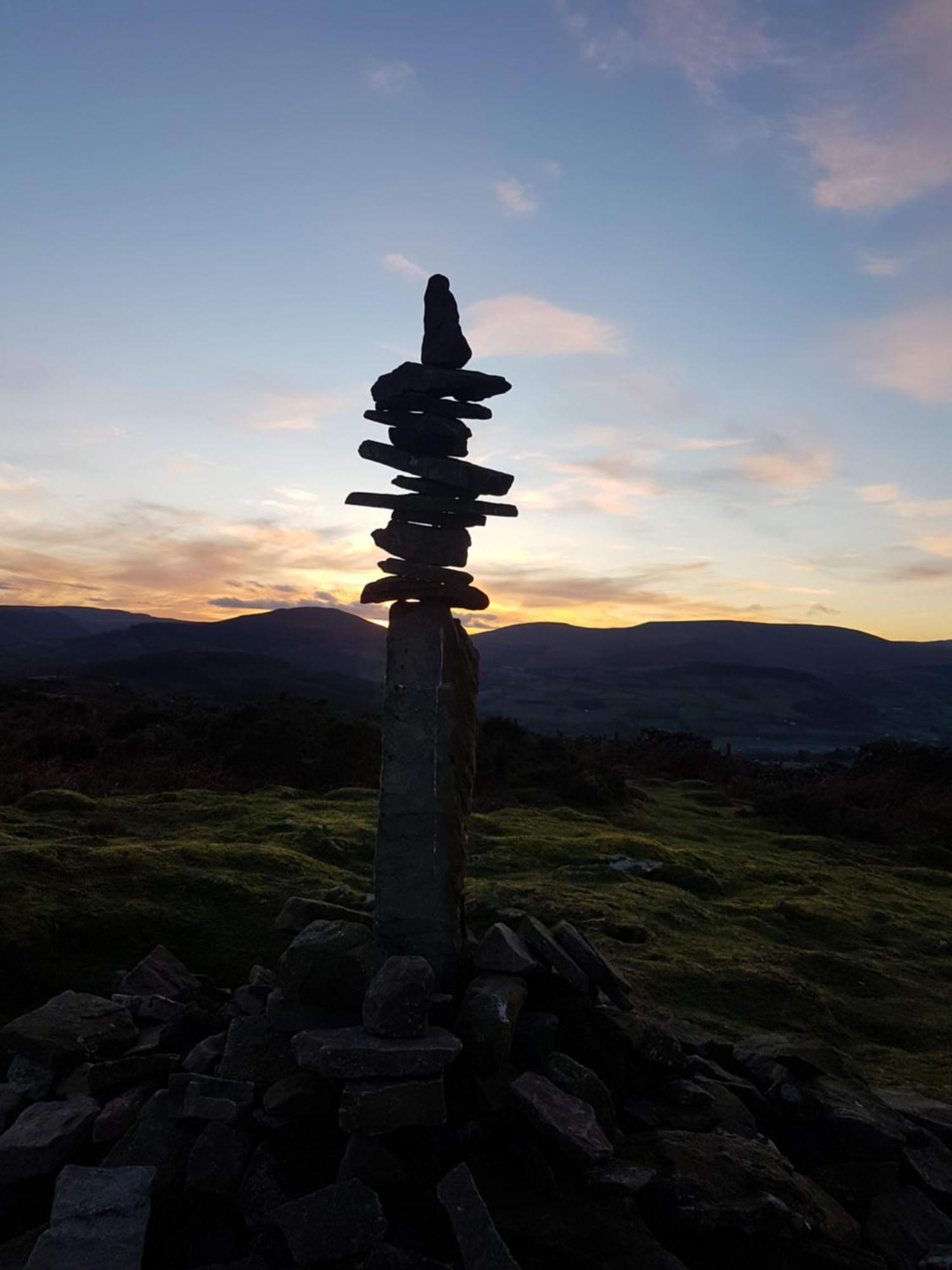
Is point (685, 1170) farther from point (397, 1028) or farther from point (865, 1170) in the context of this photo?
point (397, 1028)

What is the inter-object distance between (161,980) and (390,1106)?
3693mm

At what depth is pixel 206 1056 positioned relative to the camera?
6461 mm

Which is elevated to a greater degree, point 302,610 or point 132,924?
point 302,610

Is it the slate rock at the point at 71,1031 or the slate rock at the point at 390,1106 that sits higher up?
the slate rock at the point at 390,1106

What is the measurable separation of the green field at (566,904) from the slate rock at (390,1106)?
9.88 ft

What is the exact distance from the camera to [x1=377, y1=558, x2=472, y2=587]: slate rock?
7641 mm

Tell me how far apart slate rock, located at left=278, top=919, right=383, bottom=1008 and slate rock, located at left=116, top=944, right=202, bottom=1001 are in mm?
2011

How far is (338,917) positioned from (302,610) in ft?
631

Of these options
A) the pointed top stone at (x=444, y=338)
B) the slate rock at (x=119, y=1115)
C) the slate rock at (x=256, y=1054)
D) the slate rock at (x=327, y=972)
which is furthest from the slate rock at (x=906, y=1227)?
the pointed top stone at (x=444, y=338)

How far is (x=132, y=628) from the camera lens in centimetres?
15712

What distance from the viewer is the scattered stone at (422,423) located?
7.67m

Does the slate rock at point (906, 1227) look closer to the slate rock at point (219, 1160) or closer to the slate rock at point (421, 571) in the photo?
the slate rock at point (219, 1160)

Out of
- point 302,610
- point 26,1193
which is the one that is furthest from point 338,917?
point 302,610

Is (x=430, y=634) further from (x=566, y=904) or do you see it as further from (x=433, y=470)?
(x=566, y=904)
